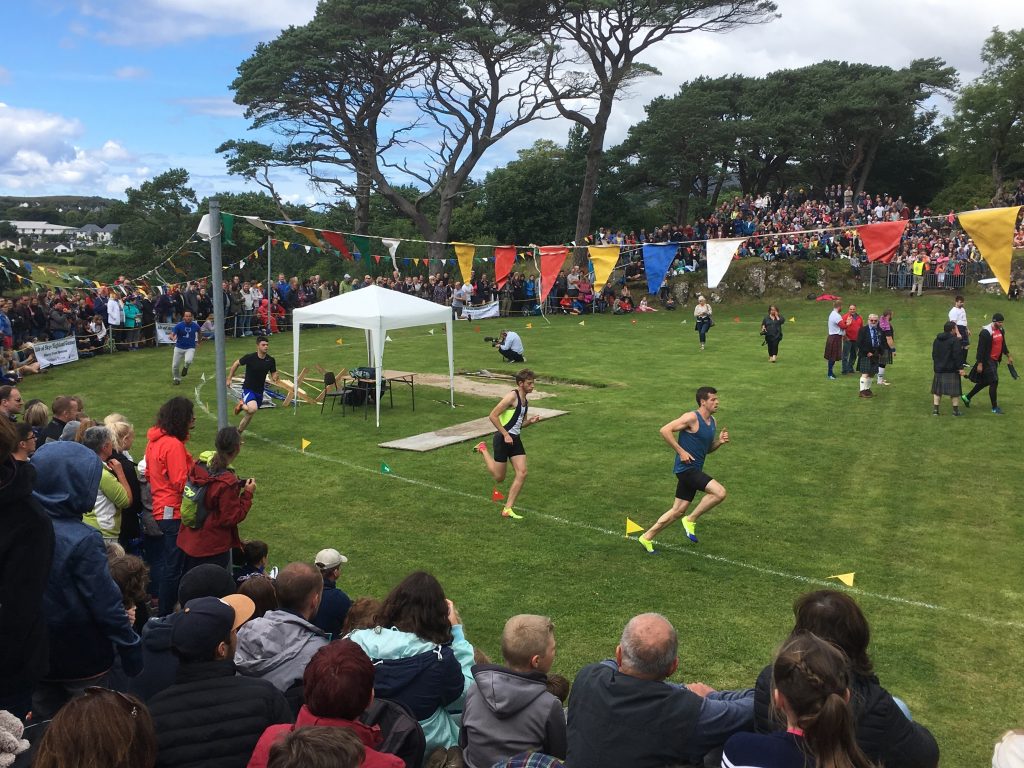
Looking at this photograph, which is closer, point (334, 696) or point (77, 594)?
point (334, 696)

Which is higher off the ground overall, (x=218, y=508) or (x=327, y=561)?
(x=218, y=508)

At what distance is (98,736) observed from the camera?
8.77ft

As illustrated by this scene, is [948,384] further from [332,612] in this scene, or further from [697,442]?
[332,612]

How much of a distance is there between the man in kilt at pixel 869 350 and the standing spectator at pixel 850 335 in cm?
205

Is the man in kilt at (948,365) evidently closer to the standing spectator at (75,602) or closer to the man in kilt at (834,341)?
the man in kilt at (834,341)

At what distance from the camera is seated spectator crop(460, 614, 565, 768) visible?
3834mm

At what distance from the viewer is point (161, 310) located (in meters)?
25.3

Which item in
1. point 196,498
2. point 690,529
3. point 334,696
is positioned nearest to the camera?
point 334,696

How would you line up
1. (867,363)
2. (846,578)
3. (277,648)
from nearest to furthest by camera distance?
(277,648) → (846,578) → (867,363)

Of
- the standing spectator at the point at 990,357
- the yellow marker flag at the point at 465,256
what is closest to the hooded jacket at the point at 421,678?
the standing spectator at the point at 990,357

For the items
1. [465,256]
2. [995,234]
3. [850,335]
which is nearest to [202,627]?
[995,234]

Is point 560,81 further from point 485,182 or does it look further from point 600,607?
point 600,607

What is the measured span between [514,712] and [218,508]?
11.7 feet

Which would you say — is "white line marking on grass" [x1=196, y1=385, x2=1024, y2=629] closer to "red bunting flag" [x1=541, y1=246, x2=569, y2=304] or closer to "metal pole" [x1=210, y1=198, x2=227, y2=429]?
"metal pole" [x1=210, y1=198, x2=227, y2=429]
